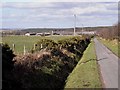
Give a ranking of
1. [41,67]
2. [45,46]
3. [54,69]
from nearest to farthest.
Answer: [41,67], [54,69], [45,46]

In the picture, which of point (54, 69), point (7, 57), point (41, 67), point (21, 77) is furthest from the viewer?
point (54, 69)

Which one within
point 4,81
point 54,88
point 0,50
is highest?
point 0,50

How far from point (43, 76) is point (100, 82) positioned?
Answer: 124 inches

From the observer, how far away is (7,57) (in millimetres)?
13227

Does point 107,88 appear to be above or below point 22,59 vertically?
below

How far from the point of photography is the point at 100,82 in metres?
18.5

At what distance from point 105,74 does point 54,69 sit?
359 cm

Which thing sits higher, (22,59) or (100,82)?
(22,59)

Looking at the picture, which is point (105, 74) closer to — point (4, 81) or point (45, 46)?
point (45, 46)

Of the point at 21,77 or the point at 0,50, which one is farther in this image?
the point at 21,77

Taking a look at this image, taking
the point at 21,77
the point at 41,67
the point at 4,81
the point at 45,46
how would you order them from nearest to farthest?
the point at 4,81 < the point at 21,77 < the point at 41,67 < the point at 45,46

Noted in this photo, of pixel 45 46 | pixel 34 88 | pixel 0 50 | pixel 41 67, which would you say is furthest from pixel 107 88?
pixel 45 46

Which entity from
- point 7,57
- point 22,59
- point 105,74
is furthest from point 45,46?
point 7,57

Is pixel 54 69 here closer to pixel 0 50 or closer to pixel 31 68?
pixel 31 68
